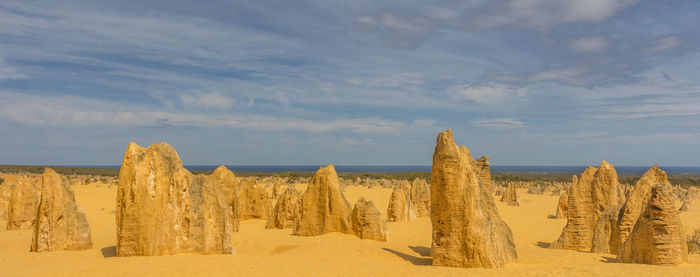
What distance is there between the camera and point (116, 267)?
32.8 feet

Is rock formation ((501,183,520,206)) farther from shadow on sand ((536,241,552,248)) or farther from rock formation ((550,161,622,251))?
rock formation ((550,161,622,251))

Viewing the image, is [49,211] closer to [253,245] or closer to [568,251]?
[253,245]

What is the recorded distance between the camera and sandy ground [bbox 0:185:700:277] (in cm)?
985

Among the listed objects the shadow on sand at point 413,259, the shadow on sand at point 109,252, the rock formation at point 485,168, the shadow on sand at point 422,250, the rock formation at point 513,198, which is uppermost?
the rock formation at point 485,168

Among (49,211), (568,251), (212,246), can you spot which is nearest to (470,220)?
(568,251)

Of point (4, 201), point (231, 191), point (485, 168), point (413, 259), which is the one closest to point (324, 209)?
point (231, 191)

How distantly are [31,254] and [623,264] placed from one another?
1479 cm

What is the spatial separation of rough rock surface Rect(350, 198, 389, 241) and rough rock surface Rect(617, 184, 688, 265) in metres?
7.53

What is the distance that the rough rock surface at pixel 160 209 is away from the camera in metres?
11.1

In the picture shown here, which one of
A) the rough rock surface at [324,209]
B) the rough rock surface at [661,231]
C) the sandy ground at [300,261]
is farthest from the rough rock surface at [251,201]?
the rough rock surface at [661,231]

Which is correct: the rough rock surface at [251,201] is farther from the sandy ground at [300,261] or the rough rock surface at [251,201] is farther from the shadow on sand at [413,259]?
the shadow on sand at [413,259]

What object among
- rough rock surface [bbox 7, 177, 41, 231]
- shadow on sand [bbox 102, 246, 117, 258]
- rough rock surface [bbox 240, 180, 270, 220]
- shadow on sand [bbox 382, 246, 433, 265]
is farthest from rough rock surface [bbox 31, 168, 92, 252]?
rough rock surface [bbox 240, 180, 270, 220]

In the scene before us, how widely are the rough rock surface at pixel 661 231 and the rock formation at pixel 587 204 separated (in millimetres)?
3458

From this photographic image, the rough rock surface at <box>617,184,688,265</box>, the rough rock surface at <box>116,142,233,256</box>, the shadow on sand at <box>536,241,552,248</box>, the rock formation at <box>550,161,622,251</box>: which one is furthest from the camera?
the shadow on sand at <box>536,241,552,248</box>
